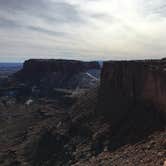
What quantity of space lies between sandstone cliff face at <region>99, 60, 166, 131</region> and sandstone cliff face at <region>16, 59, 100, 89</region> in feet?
154

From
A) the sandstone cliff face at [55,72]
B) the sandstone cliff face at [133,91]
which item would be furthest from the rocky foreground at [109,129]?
the sandstone cliff face at [55,72]

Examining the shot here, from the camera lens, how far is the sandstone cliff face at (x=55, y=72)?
90.4m

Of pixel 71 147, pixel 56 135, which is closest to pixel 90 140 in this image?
pixel 71 147

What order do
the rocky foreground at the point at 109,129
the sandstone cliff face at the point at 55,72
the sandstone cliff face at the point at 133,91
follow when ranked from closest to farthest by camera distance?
the rocky foreground at the point at 109,129, the sandstone cliff face at the point at 133,91, the sandstone cliff face at the point at 55,72

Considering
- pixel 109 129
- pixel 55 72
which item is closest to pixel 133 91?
pixel 109 129

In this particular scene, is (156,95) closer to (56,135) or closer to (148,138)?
(148,138)

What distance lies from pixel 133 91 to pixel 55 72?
59.8 metres

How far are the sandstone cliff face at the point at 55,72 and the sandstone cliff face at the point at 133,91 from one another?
4703 cm

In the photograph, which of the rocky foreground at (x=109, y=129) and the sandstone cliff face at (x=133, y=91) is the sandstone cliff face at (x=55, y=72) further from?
the sandstone cliff face at (x=133, y=91)

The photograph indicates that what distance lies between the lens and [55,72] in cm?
9375

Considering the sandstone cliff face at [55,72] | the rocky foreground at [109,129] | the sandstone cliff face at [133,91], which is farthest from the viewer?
the sandstone cliff face at [55,72]

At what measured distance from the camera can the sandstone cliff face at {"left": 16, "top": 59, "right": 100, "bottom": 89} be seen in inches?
3559

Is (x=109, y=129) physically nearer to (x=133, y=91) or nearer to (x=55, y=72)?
(x=133, y=91)

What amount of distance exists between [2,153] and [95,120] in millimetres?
11551
